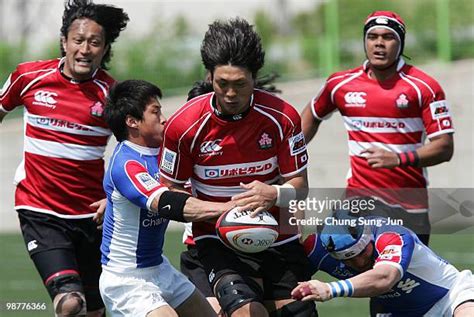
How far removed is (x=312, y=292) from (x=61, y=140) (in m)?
2.43

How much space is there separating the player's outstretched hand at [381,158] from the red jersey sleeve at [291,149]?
4.80 feet

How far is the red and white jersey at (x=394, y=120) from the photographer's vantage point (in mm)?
8172

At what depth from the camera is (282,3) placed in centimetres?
1648

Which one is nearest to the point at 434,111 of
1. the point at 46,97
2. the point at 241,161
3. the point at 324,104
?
the point at 324,104

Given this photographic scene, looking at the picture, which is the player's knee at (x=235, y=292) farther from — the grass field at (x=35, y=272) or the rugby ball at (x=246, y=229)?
the grass field at (x=35, y=272)

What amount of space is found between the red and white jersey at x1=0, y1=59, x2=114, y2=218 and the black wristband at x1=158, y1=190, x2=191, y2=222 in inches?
60.2

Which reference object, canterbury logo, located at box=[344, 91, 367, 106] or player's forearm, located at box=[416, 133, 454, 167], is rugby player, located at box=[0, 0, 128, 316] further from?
player's forearm, located at box=[416, 133, 454, 167]

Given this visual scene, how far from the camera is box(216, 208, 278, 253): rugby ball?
19.8ft

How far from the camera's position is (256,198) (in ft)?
19.9

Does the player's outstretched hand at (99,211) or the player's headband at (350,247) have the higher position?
the player's headband at (350,247)

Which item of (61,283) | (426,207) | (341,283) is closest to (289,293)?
(341,283)

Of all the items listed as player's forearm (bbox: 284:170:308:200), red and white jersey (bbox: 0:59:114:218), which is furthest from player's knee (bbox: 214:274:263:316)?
red and white jersey (bbox: 0:59:114:218)

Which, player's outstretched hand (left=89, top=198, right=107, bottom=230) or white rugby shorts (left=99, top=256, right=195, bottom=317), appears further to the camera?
player's outstretched hand (left=89, top=198, right=107, bottom=230)

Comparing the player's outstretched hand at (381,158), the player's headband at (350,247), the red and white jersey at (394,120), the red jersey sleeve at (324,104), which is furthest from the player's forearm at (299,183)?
the red jersey sleeve at (324,104)
